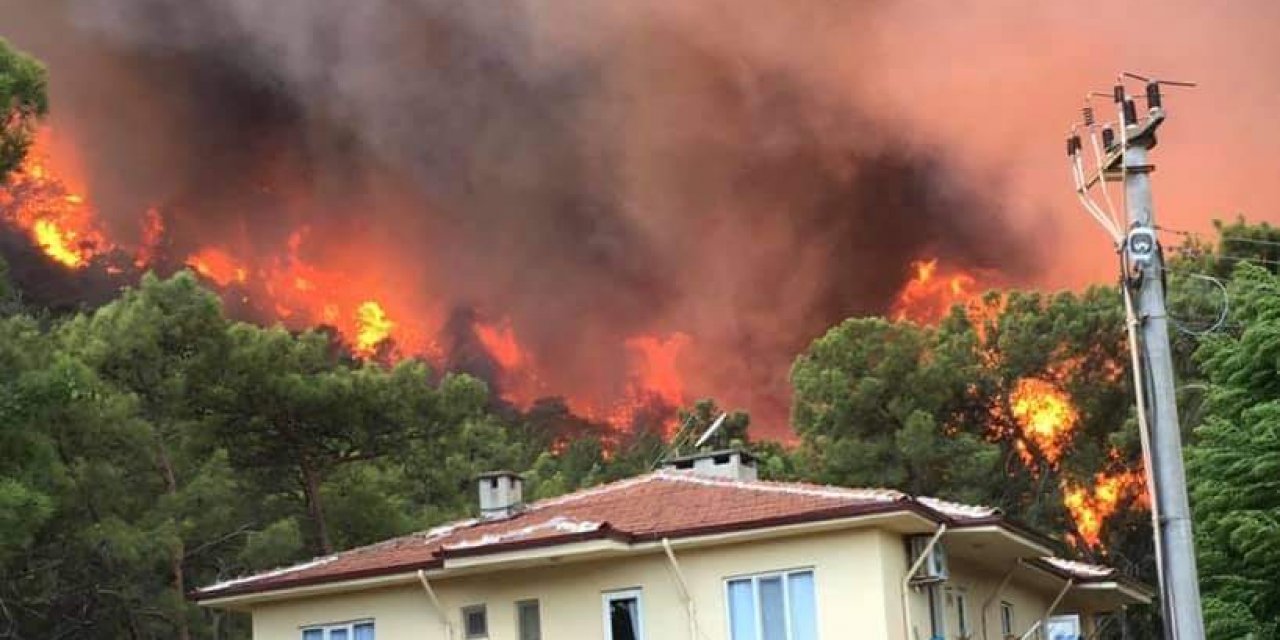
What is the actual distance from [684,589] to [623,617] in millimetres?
1253

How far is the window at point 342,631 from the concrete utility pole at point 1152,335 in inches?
607

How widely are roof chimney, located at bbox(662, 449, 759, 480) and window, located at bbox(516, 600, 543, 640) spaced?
13.7 ft

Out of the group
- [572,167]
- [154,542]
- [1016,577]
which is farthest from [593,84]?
[1016,577]

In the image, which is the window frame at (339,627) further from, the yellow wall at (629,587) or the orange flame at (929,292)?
the orange flame at (929,292)

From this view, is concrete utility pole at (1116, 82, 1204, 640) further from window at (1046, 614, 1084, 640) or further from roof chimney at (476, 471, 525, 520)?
roof chimney at (476, 471, 525, 520)

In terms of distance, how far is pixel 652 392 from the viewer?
3073 inches

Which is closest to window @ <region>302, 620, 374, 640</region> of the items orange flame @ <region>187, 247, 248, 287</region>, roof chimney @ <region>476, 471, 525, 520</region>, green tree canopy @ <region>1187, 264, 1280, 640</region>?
roof chimney @ <region>476, 471, 525, 520</region>

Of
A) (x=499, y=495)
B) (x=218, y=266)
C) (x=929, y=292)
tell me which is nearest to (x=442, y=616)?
(x=499, y=495)

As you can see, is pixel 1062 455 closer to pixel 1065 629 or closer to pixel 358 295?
pixel 1065 629

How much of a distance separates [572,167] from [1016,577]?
56634mm

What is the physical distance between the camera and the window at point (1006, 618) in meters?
30.5

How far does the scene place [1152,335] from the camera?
16.9 meters

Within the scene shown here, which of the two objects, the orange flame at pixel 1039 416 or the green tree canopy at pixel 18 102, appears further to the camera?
the orange flame at pixel 1039 416

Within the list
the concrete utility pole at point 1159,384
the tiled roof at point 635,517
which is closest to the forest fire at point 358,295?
the tiled roof at point 635,517
